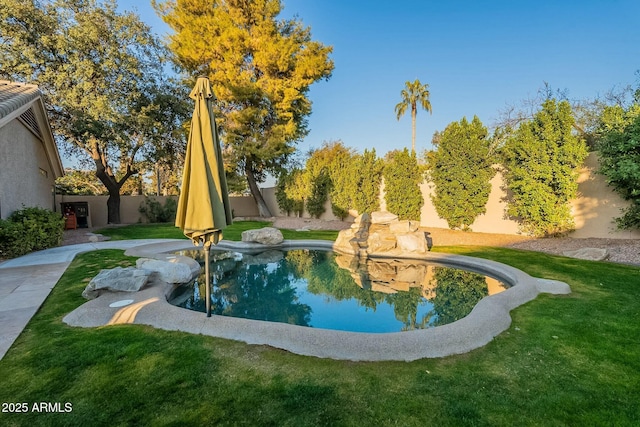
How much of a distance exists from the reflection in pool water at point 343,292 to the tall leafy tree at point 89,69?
34.6 feet

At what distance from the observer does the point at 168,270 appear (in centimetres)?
564

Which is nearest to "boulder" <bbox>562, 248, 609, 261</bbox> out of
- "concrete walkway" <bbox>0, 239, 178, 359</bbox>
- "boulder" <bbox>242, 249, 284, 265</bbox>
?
"boulder" <bbox>242, 249, 284, 265</bbox>

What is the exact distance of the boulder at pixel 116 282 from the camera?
4676 mm

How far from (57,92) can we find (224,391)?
17.4 m

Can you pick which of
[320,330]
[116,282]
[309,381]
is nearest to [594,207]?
[320,330]

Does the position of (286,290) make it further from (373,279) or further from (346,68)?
(346,68)

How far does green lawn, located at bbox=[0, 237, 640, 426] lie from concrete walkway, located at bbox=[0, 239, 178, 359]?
0.67ft

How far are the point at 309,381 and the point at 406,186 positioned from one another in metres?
13.1

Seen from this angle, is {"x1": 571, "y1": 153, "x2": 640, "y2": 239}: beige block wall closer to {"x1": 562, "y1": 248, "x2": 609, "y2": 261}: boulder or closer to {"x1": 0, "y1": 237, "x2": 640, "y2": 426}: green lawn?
{"x1": 562, "y1": 248, "x2": 609, "y2": 261}: boulder

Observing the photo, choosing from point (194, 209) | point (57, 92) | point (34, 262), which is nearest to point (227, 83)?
point (57, 92)

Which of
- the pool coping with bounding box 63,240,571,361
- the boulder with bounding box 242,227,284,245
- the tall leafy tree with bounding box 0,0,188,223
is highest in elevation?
the tall leafy tree with bounding box 0,0,188,223

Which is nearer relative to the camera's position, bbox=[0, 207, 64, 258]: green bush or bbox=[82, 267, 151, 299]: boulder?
bbox=[82, 267, 151, 299]: boulder

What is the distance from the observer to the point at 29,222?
852 cm

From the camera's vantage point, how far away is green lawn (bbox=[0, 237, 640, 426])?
2.26 m
